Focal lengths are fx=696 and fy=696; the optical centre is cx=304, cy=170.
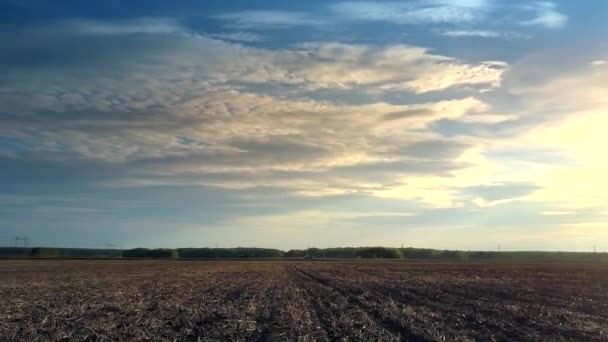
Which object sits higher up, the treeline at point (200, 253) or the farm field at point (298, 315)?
the treeline at point (200, 253)

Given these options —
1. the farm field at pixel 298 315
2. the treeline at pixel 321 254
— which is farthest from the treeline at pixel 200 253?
the farm field at pixel 298 315

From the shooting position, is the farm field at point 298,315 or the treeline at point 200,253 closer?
the farm field at point 298,315

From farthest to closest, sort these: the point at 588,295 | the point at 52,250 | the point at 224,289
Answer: the point at 52,250, the point at 224,289, the point at 588,295

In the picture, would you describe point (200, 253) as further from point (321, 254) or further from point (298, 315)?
point (298, 315)

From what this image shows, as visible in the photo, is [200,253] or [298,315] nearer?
[298,315]

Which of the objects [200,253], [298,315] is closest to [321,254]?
[200,253]

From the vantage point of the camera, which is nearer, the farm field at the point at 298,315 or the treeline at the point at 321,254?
the farm field at the point at 298,315

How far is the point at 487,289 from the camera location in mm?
33688

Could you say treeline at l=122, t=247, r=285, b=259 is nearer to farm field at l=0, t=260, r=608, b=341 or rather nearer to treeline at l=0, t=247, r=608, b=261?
treeline at l=0, t=247, r=608, b=261

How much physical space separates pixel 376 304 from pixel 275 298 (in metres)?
4.66

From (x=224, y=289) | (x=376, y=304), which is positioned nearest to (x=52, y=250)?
(x=224, y=289)

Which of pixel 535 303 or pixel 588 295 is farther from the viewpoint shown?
pixel 588 295

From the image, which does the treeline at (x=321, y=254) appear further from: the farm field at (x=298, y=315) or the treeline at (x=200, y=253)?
the farm field at (x=298, y=315)

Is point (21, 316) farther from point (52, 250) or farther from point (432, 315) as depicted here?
point (52, 250)
